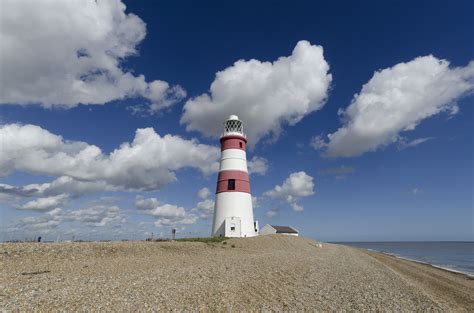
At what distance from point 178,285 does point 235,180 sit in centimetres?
2212

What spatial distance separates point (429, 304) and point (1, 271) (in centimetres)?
1940

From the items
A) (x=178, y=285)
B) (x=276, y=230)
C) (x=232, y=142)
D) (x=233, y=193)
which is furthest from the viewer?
(x=276, y=230)

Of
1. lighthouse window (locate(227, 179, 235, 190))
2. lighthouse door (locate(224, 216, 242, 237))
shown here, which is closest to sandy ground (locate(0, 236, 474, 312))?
lighthouse door (locate(224, 216, 242, 237))

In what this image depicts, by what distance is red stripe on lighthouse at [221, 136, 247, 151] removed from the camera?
35844 millimetres

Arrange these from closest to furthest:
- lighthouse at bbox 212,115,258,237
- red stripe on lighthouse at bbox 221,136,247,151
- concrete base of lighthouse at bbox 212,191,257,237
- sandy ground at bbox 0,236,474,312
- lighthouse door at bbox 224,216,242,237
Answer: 1. sandy ground at bbox 0,236,474,312
2. lighthouse door at bbox 224,216,242,237
3. concrete base of lighthouse at bbox 212,191,257,237
4. lighthouse at bbox 212,115,258,237
5. red stripe on lighthouse at bbox 221,136,247,151

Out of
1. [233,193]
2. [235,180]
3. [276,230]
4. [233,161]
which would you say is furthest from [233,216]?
[276,230]

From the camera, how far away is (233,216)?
110 feet

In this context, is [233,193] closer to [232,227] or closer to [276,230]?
[232,227]

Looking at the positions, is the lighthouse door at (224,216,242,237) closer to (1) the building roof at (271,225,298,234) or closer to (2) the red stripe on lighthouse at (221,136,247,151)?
(2) the red stripe on lighthouse at (221,136,247,151)

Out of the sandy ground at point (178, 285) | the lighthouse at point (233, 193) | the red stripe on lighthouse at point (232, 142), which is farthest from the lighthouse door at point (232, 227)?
the sandy ground at point (178, 285)

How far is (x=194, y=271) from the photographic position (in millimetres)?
15438

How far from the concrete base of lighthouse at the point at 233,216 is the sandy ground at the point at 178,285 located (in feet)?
39.7

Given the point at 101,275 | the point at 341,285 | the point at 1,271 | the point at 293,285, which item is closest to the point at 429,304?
the point at 341,285

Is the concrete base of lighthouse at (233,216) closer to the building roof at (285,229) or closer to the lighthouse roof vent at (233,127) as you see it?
the lighthouse roof vent at (233,127)
